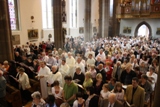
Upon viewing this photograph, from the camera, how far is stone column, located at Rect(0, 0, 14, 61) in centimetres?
936

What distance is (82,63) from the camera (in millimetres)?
7387

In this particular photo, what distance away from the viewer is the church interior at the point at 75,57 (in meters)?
4.50

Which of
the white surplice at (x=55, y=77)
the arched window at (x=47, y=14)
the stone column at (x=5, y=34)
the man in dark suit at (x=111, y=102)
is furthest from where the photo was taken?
the arched window at (x=47, y=14)

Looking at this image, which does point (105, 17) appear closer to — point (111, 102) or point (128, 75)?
point (128, 75)

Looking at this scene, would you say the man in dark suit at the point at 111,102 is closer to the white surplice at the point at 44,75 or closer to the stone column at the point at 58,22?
the white surplice at the point at 44,75

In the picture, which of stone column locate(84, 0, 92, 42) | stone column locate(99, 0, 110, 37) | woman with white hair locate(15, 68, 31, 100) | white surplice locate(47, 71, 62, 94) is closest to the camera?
white surplice locate(47, 71, 62, 94)

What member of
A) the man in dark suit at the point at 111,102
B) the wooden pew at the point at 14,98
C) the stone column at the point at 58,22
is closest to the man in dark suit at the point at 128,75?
the man in dark suit at the point at 111,102

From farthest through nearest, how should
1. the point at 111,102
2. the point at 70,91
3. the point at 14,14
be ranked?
the point at 14,14
the point at 70,91
the point at 111,102

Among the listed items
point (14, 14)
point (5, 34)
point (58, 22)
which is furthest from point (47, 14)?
point (5, 34)

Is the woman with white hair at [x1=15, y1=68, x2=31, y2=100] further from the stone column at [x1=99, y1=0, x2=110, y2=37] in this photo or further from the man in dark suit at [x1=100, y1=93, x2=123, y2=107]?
the stone column at [x1=99, y1=0, x2=110, y2=37]

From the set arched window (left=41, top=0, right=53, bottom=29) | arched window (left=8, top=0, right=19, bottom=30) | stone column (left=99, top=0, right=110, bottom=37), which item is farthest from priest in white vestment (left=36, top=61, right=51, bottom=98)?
stone column (left=99, top=0, right=110, bottom=37)

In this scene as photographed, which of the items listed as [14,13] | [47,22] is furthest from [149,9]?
[14,13]

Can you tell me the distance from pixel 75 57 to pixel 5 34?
4545 millimetres

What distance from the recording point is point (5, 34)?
9.61 m
